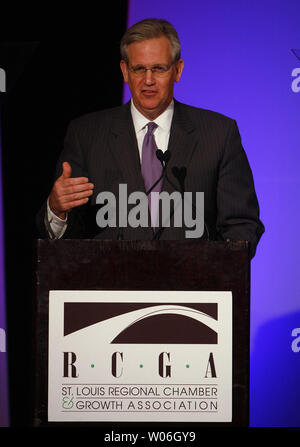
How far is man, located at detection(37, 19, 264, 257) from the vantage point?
2434mm

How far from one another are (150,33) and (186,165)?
58 centimetres

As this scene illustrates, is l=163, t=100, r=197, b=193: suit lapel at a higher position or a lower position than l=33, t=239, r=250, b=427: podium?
higher

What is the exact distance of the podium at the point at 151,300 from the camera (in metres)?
1.55

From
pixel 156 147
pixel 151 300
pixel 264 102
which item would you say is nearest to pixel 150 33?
pixel 156 147

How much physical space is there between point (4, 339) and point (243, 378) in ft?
5.52

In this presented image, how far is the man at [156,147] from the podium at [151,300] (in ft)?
2.36

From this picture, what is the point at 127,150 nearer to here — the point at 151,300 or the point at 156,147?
the point at 156,147

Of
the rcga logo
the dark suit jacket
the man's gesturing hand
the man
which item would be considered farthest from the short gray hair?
the man's gesturing hand

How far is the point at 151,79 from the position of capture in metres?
2.59

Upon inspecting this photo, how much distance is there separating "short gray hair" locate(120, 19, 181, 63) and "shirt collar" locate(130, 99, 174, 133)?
217 mm

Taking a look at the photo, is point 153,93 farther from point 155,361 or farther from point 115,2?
point 155,361

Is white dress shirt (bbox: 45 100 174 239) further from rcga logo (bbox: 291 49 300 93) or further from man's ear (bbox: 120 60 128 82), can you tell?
rcga logo (bbox: 291 49 300 93)

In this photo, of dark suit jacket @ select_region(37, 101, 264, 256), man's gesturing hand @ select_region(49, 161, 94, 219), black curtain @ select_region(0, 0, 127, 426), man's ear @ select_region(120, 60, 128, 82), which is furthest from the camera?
black curtain @ select_region(0, 0, 127, 426)
